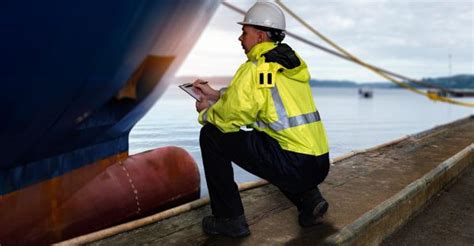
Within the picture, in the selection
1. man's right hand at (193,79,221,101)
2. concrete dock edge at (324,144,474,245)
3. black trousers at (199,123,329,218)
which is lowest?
concrete dock edge at (324,144,474,245)

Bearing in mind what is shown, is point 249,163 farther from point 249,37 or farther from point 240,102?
point 249,37

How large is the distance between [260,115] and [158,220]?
1.18m

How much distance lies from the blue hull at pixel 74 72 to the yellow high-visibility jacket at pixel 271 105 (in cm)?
108

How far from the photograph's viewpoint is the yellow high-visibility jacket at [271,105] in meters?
2.66

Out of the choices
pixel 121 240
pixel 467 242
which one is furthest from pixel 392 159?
pixel 121 240

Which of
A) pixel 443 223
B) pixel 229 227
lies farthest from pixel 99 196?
pixel 443 223

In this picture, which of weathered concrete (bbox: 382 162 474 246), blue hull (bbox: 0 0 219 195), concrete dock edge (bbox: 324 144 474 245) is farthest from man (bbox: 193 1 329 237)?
weathered concrete (bbox: 382 162 474 246)

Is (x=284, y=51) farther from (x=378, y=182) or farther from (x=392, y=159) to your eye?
(x=392, y=159)

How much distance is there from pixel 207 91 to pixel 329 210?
5.00ft

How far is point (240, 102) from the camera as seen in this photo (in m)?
2.63

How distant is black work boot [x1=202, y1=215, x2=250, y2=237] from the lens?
3.02m

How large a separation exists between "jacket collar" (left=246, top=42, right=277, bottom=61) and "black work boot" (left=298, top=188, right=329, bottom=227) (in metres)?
1.05

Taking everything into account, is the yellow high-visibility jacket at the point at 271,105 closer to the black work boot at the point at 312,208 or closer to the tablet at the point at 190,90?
the tablet at the point at 190,90

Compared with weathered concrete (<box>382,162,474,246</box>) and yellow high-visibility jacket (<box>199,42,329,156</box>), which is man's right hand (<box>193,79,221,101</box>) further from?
weathered concrete (<box>382,162,474,246</box>)
